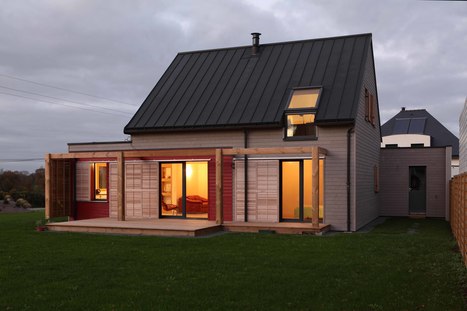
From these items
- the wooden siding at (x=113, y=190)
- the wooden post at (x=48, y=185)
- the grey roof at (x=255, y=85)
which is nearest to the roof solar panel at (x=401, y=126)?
the grey roof at (x=255, y=85)

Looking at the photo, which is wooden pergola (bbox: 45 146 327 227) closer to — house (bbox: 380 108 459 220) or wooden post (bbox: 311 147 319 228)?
wooden post (bbox: 311 147 319 228)

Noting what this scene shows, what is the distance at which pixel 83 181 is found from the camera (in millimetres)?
18781

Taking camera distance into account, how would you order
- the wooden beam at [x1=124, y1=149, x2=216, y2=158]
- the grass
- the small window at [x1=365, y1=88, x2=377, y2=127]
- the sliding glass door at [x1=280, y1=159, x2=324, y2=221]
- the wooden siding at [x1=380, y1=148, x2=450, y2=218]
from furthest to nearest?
the wooden siding at [x1=380, y1=148, x2=450, y2=218] < the small window at [x1=365, y1=88, x2=377, y2=127] < the wooden beam at [x1=124, y1=149, x2=216, y2=158] < the sliding glass door at [x1=280, y1=159, x2=324, y2=221] < the grass

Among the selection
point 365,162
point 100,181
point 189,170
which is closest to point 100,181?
point 100,181

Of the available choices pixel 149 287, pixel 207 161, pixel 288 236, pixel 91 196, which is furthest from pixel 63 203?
pixel 149 287

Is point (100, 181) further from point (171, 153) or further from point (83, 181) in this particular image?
point (171, 153)

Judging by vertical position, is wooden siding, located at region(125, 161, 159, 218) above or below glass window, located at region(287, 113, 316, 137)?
below

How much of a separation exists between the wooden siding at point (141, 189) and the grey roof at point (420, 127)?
33.7 meters

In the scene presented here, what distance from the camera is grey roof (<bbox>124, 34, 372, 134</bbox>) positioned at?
15930 mm

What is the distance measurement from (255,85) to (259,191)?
4079 mm

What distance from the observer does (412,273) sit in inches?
326

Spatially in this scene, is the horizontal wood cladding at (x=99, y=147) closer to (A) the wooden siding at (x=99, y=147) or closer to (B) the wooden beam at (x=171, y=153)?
(A) the wooden siding at (x=99, y=147)

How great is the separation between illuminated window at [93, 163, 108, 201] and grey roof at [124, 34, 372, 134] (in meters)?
2.15

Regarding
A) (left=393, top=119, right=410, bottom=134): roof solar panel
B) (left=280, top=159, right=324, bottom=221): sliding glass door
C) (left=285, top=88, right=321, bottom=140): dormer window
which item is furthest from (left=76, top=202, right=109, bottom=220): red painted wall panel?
(left=393, top=119, right=410, bottom=134): roof solar panel
